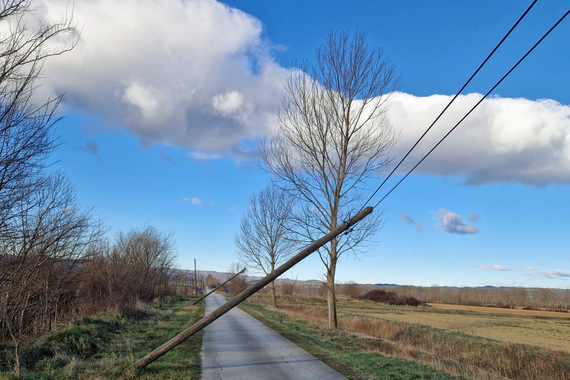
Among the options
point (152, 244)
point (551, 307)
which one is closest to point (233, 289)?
point (152, 244)

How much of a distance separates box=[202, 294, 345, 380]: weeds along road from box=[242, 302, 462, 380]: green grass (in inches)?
17.1

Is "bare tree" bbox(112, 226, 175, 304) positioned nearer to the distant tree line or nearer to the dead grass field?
the dead grass field

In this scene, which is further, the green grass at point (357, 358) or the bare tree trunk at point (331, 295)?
the bare tree trunk at point (331, 295)

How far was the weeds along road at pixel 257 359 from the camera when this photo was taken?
8594mm

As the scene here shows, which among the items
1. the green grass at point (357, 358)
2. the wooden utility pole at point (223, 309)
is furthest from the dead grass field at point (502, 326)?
the wooden utility pole at point (223, 309)

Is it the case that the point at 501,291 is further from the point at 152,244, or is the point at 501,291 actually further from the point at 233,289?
the point at 152,244

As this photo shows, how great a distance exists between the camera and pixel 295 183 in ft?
61.1

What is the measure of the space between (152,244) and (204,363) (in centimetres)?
3727

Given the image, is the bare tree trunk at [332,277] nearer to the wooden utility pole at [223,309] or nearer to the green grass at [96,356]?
the green grass at [96,356]

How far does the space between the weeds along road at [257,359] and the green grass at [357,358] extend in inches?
17.1

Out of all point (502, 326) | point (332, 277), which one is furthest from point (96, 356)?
point (502, 326)

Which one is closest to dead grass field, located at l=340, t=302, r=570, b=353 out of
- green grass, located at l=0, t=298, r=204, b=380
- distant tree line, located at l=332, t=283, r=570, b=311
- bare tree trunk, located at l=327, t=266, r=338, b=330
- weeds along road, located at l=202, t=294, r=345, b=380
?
bare tree trunk, located at l=327, t=266, r=338, b=330

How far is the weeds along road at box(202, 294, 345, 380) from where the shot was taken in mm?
8594

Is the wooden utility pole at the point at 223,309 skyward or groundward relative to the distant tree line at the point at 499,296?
skyward
